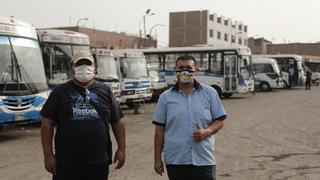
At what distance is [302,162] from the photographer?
9.51 meters

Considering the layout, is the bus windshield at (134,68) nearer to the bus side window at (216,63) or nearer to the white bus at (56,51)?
the white bus at (56,51)

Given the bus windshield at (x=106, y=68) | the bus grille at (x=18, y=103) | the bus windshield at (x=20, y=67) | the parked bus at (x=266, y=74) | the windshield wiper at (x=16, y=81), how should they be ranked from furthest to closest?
1. the parked bus at (x=266, y=74)
2. the bus windshield at (x=106, y=68)
3. the bus windshield at (x=20, y=67)
4. the windshield wiper at (x=16, y=81)
5. the bus grille at (x=18, y=103)

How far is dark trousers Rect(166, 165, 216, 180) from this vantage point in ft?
15.0

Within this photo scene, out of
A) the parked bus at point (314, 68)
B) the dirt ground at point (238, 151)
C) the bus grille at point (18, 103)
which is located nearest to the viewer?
the dirt ground at point (238, 151)

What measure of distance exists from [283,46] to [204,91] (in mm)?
114058

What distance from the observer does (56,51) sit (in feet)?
53.2

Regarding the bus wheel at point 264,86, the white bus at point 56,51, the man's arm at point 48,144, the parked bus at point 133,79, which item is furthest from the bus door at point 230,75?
the man's arm at point 48,144

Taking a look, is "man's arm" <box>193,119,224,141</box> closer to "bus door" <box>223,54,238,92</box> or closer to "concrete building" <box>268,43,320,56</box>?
"bus door" <box>223,54,238,92</box>

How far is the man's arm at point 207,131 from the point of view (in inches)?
179

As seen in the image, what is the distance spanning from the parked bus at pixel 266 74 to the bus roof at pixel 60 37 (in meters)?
22.5

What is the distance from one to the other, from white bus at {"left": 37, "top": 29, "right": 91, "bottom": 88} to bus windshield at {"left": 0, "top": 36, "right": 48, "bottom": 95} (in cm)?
195

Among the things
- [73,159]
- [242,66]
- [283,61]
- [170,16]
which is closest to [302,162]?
[73,159]

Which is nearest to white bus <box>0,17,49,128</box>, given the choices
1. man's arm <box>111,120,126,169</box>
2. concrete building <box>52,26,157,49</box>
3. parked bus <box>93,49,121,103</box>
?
parked bus <box>93,49,121,103</box>

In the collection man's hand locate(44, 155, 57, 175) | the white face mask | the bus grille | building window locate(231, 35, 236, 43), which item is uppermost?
building window locate(231, 35, 236, 43)
